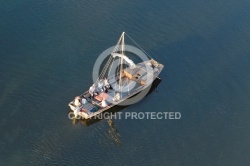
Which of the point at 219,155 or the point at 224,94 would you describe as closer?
the point at 219,155

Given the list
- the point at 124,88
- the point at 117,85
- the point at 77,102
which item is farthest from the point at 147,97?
the point at 77,102

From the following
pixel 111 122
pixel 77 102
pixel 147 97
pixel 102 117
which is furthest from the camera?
pixel 147 97

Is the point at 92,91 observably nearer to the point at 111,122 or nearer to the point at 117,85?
the point at 117,85

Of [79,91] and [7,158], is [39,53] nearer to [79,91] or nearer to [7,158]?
[79,91]

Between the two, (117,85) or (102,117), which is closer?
(102,117)

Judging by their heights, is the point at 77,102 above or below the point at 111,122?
above

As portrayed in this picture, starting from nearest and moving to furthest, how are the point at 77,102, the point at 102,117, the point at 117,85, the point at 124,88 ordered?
the point at 77,102
the point at 102,117
the point at 124,88
the point at 117,85

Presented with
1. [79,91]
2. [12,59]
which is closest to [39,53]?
[12,59]
